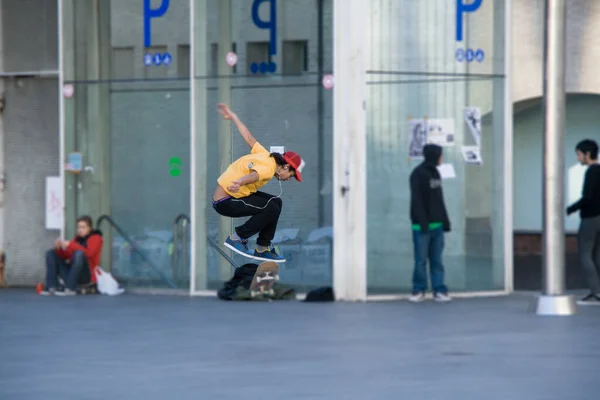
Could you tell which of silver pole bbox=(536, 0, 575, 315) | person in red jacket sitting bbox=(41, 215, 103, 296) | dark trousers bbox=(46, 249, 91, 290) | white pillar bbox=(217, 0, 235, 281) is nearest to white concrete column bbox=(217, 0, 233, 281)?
white pillar bbox=(217, 0, 235, 281)

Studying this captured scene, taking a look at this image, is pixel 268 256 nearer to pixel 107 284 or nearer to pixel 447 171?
pixel 447 171

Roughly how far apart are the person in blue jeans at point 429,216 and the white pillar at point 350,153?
0.83 m

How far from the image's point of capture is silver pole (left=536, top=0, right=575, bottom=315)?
1329 cm

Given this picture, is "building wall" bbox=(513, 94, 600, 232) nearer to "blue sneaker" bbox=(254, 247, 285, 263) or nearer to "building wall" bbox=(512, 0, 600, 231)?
"building wall" bbox=(512, 0, 600, 231)

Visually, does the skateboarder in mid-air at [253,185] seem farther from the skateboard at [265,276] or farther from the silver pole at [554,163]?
the silver pole at [554,163]

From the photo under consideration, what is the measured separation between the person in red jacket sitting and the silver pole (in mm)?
6488

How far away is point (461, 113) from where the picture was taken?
53.0 feet

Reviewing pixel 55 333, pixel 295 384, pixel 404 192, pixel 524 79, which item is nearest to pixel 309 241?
pixel 295 384

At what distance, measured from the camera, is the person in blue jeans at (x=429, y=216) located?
1509 centimetres

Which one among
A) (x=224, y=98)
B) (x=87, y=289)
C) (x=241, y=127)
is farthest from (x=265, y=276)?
(x=87, y=289)

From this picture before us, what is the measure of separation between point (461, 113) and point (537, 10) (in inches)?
95.4

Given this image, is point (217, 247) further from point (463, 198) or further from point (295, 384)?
point (463, 198)

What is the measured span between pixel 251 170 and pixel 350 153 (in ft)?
Result: 44.1

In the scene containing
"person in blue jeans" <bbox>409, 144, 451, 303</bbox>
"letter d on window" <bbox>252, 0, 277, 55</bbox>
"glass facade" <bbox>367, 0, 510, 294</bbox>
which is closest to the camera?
"letter d on window" <bbox>252, 0, 277, 55</bbox>
